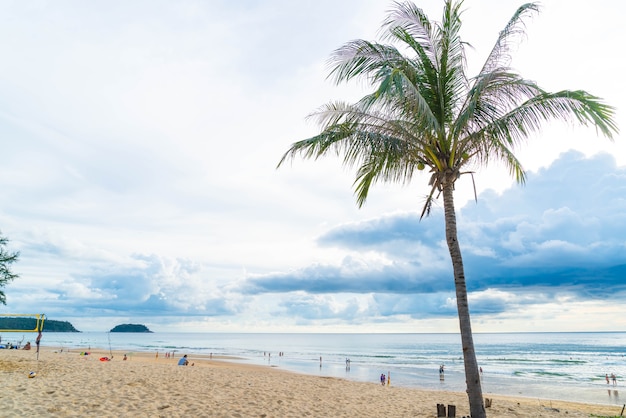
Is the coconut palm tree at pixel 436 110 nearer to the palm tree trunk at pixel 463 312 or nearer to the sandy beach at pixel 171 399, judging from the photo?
the palm tree trunk at pixel 463 312

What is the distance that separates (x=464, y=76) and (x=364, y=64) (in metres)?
2.45

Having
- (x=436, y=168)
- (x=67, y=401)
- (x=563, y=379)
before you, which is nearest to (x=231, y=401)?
(x=67, y=401)

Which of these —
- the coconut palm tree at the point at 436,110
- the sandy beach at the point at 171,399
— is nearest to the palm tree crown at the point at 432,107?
the coconut palm tree at the point at 436,110

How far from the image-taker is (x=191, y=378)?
1545 centimetres

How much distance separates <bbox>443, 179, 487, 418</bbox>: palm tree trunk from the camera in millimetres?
8133

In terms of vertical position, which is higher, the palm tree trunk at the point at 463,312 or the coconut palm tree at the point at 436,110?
the coconut palm tree at the point at 436,110

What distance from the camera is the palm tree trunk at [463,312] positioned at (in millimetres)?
8133

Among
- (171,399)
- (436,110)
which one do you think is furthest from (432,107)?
(171,399)

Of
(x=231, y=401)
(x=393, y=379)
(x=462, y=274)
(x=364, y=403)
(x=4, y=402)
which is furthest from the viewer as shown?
(x=393, y=379)

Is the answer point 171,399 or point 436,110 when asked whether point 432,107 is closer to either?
point 436,110

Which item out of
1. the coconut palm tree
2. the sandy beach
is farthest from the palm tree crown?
the sandy beach

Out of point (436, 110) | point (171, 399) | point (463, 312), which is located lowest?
point (171, 399)

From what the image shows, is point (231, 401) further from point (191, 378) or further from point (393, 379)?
point (393, 379)

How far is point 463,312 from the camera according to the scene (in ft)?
27.3
